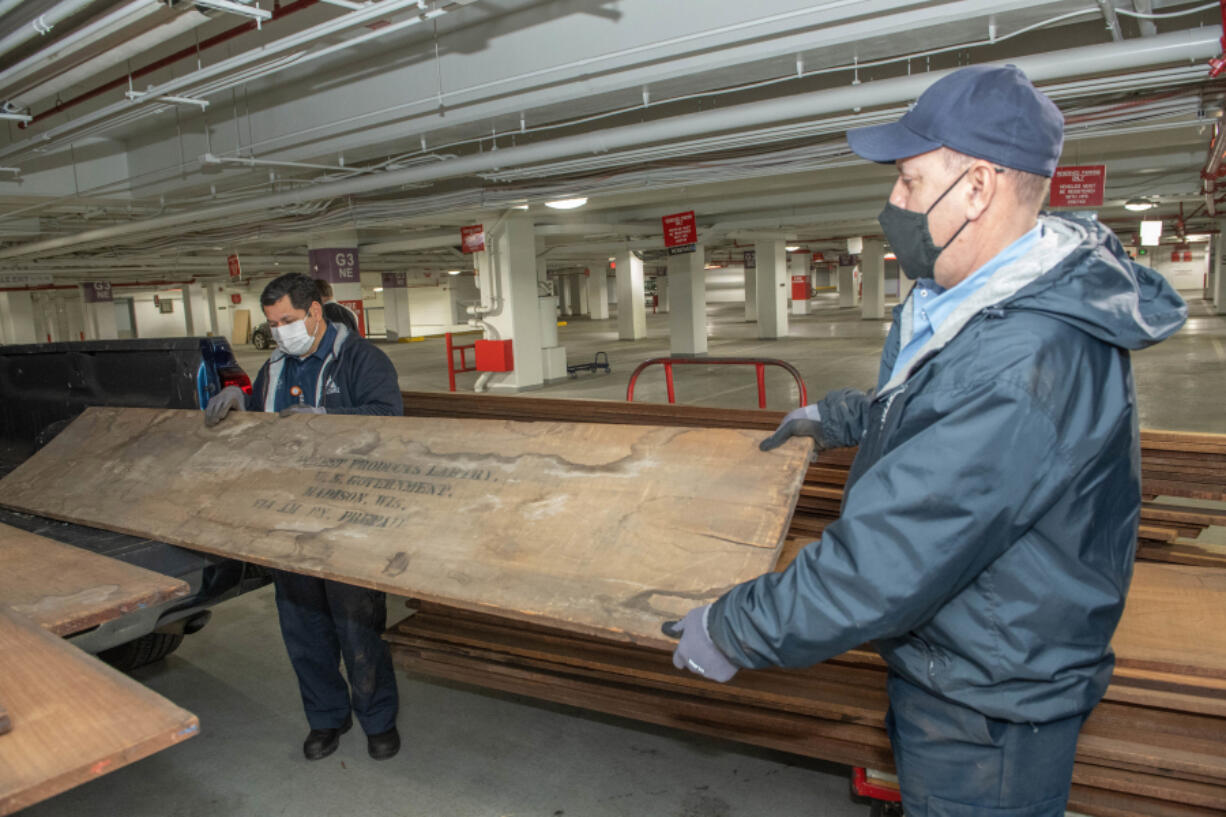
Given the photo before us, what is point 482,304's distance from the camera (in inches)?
550

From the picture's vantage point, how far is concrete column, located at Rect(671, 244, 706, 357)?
1802 centimetres

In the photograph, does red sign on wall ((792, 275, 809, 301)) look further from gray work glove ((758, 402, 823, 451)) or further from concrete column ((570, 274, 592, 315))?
gray work glove ((758, 402, 823, 451))

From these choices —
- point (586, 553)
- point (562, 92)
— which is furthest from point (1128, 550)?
point (562, 92)

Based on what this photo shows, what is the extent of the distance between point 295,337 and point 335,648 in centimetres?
126

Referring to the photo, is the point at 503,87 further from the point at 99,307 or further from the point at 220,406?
the point at 99,307

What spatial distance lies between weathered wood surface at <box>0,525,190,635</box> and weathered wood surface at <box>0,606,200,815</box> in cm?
28

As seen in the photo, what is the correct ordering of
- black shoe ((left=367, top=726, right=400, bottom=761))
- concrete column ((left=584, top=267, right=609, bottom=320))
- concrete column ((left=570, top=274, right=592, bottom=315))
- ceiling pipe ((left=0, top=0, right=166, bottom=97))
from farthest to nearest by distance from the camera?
concrete column ((left=570, top=274, right=592, bottom=315)) < concrete column ((left=584, top=267, right=609, bottom=320)) < ceiling pipe ((left=0, top=0, right=166, bottom=97)) < black shoe ((left=367, top=726, right=400, bottom=761))

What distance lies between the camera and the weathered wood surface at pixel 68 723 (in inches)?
53.5

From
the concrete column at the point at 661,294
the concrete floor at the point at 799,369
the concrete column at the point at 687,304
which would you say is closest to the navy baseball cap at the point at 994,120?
the concrete floor at the point at 799,369

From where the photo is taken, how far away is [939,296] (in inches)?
62.3

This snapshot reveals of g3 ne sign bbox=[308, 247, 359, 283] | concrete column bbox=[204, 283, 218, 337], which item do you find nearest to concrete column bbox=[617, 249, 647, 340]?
g3 ne sign bbox=[308, 247, 359, 283]

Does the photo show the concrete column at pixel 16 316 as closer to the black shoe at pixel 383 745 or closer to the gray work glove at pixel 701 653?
the black shoe at pixel 383 745

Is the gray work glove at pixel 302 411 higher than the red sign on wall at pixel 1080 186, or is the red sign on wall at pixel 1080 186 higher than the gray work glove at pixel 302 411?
the red sign on wall at pixel 1080 186

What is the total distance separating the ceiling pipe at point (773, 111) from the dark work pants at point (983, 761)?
385cm
